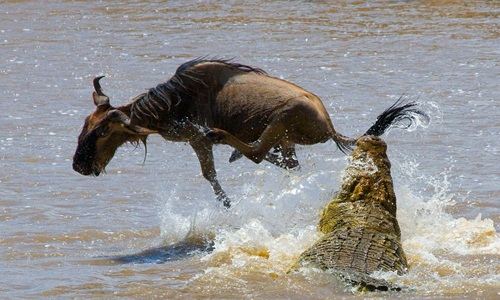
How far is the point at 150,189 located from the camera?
8.85 meters

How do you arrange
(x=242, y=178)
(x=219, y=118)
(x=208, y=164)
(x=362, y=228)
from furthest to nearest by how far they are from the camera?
1. (x=242, y=178)
2. (x=208, y=164)
3. (x=219, y=118)
4. (x=362, y=228)

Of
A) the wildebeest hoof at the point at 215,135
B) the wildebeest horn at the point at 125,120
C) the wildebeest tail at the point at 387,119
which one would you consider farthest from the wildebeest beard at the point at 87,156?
the wildebeest tail at the point at 387,119

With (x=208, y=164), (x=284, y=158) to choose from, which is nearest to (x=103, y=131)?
(x=208, y=164)

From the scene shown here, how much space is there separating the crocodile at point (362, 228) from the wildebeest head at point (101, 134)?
1702mm

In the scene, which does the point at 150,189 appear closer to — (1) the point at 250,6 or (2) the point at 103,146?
(2) the point at 103,146

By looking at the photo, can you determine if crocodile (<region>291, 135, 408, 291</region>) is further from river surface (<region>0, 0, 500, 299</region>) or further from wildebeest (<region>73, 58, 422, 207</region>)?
wildebeest (<region>73, 58, 422, 207</region>)

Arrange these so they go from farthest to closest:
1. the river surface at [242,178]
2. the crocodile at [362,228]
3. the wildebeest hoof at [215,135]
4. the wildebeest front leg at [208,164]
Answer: the wildebeest front leg at [208,164], the wildebeest hoof at [215,135], the river surface at [242,178], the crocodile at [362,228]

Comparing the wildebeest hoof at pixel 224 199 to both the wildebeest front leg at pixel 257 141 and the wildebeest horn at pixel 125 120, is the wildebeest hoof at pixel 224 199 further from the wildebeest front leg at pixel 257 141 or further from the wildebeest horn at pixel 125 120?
the wildebeest horn at pixel 125 120

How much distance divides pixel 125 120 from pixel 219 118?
70 cm

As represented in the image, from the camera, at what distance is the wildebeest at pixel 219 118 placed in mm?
7441

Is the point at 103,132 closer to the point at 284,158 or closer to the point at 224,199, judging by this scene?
the point at 224,199

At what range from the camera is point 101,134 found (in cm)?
760

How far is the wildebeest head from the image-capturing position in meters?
7.54

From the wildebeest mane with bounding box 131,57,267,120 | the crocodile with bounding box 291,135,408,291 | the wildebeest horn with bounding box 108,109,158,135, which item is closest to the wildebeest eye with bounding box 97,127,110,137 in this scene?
the wildebeest horn with bounding box 108,109,158,135
